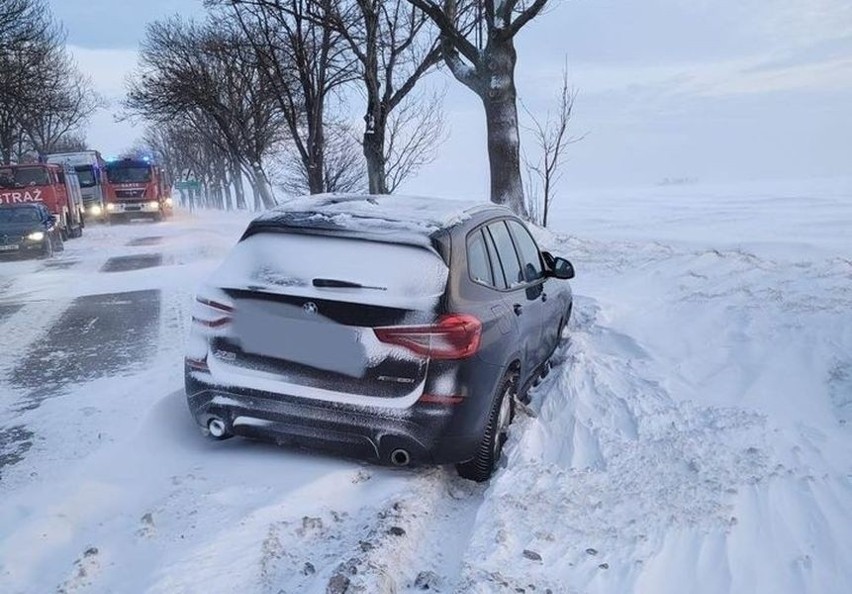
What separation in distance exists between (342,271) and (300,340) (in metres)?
0.45

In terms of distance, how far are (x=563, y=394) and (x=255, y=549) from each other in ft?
9.68

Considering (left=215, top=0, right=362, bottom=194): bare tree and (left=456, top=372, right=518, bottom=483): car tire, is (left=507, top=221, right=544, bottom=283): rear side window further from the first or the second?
(left=215, top=0, right=362, bottom=194): bare tree

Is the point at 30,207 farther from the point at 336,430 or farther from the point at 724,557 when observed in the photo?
the point at 724,557

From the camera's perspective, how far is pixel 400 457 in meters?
3.83

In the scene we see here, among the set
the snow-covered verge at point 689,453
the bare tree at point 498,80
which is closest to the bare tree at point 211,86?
the bare tree at point 498,80

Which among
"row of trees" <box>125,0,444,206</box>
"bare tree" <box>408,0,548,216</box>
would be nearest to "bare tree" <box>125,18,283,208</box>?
"row of trees" <box>125,0,444,206</box>

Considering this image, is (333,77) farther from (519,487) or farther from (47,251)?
(519,487)

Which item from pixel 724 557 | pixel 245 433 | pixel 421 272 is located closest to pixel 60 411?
pixel 245 433

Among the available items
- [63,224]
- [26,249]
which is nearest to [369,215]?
[26,249]

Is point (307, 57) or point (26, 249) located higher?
point (307, 57)

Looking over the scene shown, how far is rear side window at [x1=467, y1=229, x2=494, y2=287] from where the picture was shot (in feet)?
13.8

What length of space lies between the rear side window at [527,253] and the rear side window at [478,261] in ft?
2.36

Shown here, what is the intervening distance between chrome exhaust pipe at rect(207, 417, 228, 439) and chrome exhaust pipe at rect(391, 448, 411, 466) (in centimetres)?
104

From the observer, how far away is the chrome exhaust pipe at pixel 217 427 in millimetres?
4074
